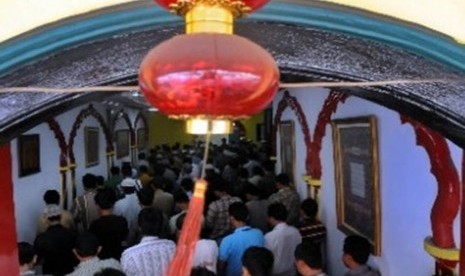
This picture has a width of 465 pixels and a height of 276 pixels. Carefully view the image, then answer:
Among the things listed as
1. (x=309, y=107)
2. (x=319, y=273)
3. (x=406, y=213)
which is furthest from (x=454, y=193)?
(x=309, y=107)

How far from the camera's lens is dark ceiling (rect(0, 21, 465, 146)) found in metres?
2.12

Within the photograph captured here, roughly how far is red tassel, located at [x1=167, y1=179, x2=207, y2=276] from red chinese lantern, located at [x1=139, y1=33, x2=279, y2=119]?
277 millimetres

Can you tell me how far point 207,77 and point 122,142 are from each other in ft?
45.0

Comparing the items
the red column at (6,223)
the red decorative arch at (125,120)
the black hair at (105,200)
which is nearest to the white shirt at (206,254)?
the black hair at (105,200)

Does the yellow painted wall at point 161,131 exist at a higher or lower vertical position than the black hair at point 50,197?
higher

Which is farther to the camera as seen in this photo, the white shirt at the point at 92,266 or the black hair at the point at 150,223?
the black hair at the point at 150,223

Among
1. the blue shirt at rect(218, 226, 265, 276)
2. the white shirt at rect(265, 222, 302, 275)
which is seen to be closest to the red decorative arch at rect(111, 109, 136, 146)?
the white shirt at rect(265, 222, 302, 275)

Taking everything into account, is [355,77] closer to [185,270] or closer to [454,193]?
[185,270]

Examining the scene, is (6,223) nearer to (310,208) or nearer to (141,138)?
(310,208)

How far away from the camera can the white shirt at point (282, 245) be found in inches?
208

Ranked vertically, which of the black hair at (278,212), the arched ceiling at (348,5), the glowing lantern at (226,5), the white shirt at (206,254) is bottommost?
the white shirt at (206,254)

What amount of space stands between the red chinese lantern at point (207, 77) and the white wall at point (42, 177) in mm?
5916

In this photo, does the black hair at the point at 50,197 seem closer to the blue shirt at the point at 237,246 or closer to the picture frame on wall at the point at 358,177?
the blue shirt at the point at 237,246

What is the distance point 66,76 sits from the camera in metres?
2.29
